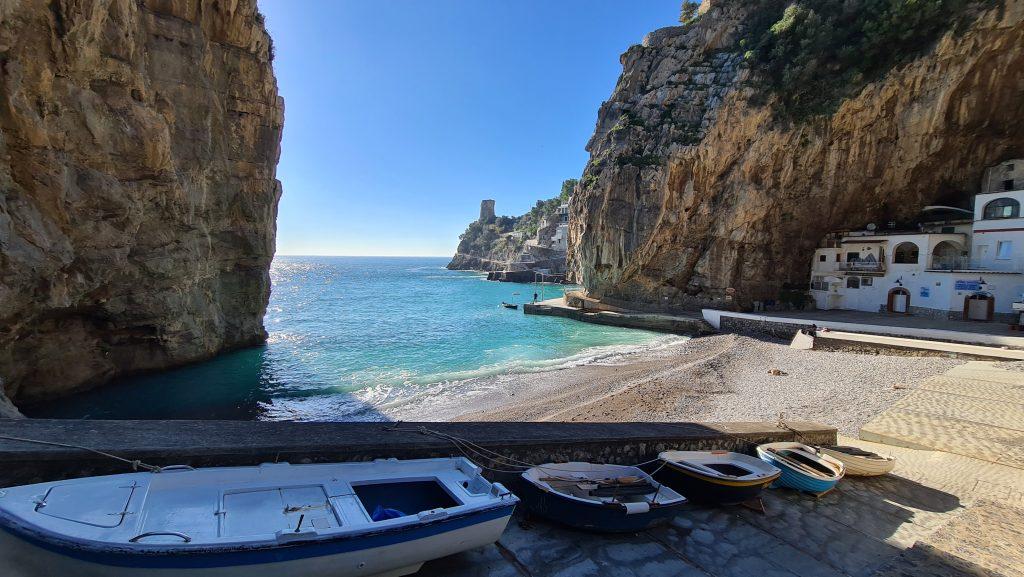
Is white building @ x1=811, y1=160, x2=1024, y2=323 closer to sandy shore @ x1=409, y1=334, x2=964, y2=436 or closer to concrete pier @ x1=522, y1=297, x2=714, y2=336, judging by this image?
concrete pier @ x1=522, y1=297, x2=714, y2=336

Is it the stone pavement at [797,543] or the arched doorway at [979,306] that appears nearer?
the stone pavement at [797,543]

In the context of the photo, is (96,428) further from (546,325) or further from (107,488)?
(546,325)

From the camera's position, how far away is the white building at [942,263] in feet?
78.5

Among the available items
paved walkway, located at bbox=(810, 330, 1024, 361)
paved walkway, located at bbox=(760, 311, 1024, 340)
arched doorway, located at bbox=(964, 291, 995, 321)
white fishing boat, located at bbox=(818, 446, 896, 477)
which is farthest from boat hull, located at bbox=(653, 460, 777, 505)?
arched doorway, located at bbox=(964, 291, 995, 321)

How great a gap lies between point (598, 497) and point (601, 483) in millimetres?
246

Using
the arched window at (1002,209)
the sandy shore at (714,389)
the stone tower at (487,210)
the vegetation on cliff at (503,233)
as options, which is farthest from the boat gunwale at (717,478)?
the stone tower at (487,210)

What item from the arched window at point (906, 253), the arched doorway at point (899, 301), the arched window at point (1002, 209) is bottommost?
the arched doorway at point (899, 301)

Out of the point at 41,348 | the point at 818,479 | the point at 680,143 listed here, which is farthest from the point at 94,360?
the point at 680,143

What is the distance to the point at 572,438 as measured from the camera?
513cm

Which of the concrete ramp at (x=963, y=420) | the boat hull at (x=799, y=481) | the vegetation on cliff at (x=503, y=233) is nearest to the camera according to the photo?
the boat hull at (x=799, y=481)

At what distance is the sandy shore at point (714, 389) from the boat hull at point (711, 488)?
7.74 meters

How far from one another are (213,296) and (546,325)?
862 inches

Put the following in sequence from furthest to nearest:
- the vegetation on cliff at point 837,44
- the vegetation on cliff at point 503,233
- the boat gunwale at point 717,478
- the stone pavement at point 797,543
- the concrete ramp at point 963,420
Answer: the vegetation on cliff at point 503,233 → the vegetation on cliff at point 837,44 → the concrete ramp at point 963,420 → the boat gunwale at point 717,478 → the stone pavement at point 797,543

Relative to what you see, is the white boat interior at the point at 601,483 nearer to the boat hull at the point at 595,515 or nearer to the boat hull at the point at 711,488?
the boat hull at the point at 595,515
